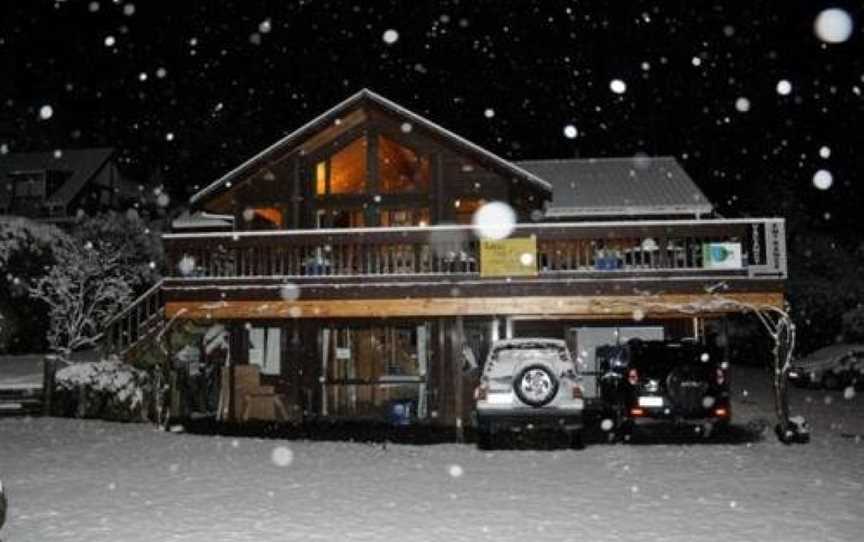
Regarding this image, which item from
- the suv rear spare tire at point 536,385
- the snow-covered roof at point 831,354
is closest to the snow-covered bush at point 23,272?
the suv rear spare tire at point 536,385

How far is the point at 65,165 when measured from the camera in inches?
2024

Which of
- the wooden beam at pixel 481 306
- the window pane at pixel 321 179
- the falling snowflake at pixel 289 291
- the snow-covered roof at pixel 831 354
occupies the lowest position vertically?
the snow-covered roof at pixel 831 354

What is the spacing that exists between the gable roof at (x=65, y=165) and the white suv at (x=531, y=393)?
40.8 m

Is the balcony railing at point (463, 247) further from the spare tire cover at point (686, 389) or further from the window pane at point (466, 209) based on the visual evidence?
the window pane at point (466, 209)

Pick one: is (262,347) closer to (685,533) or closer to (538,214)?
(538,214)

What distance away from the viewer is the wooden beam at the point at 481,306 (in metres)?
16.5

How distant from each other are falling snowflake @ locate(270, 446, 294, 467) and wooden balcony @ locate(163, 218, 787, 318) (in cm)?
327

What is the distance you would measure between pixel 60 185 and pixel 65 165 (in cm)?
216

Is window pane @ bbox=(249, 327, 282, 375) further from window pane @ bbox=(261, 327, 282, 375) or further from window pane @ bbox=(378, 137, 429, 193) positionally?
window pane @ bbox=(378, 137, 429, 193)

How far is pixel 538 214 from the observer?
78.0 ft

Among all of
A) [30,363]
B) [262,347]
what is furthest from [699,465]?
[30,363]

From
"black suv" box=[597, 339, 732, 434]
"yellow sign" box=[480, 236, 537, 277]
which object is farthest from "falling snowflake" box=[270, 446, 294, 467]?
"black suv" box=[597, 339, 732, 434]

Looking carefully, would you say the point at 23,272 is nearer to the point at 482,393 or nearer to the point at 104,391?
the point at 104,391

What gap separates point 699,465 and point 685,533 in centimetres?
444
